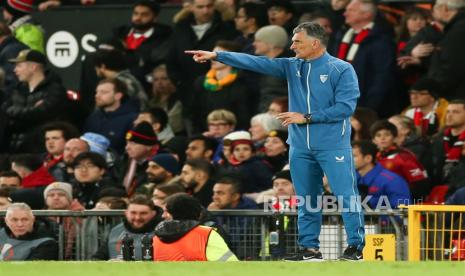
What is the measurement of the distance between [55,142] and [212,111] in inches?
71.6

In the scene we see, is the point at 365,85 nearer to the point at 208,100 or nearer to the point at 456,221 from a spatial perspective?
the point at 208,100

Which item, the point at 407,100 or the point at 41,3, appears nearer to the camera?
the point at 407,100

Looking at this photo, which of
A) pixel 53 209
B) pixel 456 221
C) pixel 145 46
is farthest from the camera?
pixel 145 46

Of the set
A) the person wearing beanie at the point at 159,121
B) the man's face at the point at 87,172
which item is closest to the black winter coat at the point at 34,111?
the person wearing beanie at the point at 159,121

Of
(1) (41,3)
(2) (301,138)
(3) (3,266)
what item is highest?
(1) (41,3)

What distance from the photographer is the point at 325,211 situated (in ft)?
48.1

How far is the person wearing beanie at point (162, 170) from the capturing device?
680 inches

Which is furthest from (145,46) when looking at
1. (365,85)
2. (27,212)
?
(27,212)

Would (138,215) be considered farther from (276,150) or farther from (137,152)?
(137,152)

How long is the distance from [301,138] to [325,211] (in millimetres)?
1794

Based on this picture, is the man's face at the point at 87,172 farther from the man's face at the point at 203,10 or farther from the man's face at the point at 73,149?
the man's face at the point at 203,10

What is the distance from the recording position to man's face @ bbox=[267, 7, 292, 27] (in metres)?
19.5

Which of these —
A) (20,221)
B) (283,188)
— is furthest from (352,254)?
(20,221)

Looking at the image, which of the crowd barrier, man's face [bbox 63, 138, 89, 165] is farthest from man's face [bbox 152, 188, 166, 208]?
man's face [bbox 63, 138, 89, 165]
